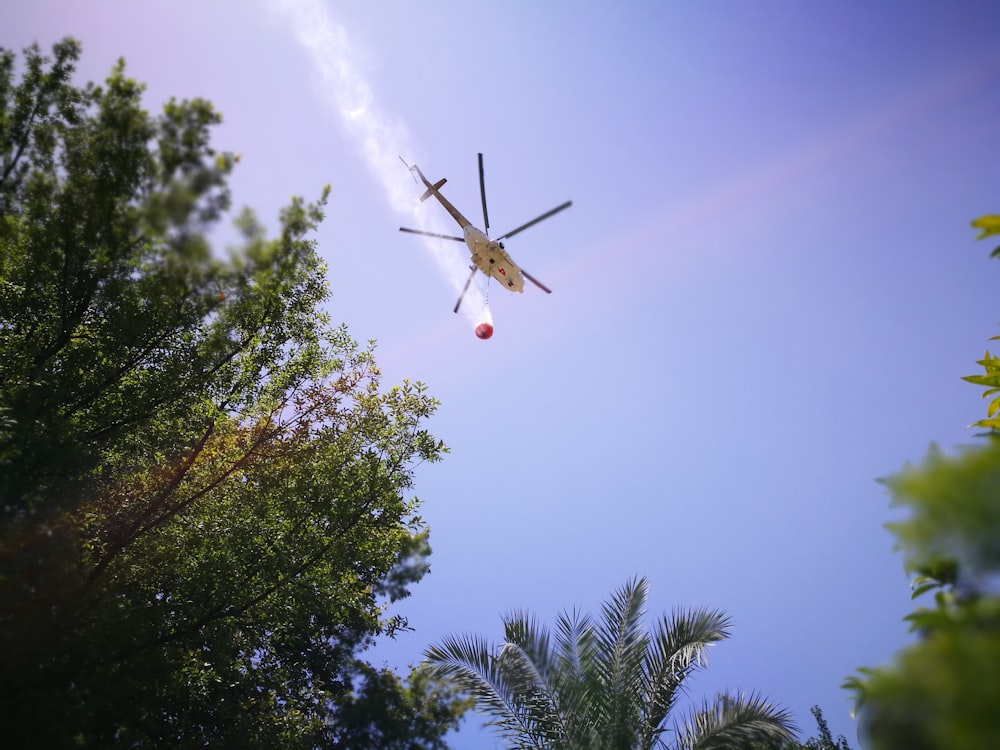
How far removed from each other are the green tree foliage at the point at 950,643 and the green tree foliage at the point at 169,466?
22.4ft

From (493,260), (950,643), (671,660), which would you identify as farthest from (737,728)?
(493,260)

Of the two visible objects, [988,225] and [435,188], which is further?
[435,188]

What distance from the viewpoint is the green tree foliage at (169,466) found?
6676mm

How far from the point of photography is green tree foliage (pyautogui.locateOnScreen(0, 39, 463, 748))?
6.68 meters

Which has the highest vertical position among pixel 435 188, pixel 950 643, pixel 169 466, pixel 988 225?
pixel 435 188

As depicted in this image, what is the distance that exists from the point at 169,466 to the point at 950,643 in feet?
38.4

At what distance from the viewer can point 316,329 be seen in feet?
40.5

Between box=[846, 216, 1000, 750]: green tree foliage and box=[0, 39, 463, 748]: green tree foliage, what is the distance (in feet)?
22.4

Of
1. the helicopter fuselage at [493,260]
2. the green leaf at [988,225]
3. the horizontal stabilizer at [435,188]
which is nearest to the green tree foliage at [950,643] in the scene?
the green leaf at [988,225]

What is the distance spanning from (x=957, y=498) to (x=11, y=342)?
12.2 m

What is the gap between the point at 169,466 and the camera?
10719 mm

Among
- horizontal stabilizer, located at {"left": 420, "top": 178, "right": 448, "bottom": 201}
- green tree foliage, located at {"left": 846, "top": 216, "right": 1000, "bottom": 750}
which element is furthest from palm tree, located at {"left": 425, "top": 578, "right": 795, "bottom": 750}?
horizontal stabilizer, located at {"left": 420, "top": 178, "right": 448, "bottom": 201}

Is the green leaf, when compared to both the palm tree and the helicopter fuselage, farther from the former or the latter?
the helicopter fuselage

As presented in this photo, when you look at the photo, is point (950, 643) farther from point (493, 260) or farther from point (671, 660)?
point (493, 260)
